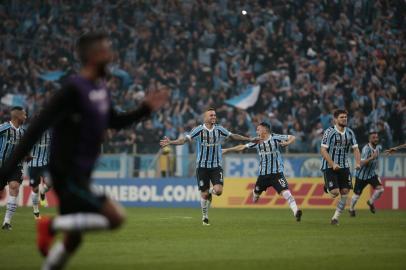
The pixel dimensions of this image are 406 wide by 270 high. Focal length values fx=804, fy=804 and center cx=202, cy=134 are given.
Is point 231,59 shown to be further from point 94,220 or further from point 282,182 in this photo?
point 94,220

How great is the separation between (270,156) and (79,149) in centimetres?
1281

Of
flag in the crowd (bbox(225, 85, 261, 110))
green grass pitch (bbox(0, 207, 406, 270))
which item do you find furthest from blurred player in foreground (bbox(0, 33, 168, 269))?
flag in the crowd (bbox(225, 85, 261, 110))

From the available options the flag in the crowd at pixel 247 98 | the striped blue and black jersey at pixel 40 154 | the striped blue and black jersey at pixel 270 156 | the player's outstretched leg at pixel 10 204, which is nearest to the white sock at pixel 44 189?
the striped blue and black jersey at pixel 40 154

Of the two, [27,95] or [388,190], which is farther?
[27,95]

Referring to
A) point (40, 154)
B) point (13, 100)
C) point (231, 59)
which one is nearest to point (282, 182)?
point (40, 154)

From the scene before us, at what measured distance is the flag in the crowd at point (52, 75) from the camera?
30656 mm

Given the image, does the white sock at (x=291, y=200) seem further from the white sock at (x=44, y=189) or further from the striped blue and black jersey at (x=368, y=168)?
the white sock at (x=44, y=189)

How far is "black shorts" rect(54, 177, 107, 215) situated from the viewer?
6.84 metres

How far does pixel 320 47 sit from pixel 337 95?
3045 millimetres

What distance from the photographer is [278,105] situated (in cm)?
2836

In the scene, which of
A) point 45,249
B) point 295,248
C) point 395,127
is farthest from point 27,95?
point 45,249

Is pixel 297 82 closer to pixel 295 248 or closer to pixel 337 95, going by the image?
pixel 337 95

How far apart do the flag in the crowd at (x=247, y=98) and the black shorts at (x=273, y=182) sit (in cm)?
952

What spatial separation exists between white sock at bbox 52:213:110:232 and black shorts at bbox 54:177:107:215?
0.06m
